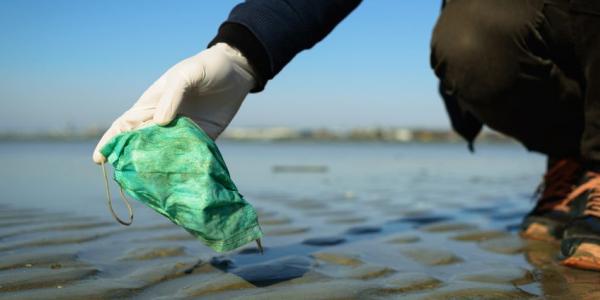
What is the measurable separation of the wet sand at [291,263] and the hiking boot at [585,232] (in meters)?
0.04

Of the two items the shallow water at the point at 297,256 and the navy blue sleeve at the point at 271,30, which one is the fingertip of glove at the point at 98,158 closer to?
the shallow water at the point at 297,256

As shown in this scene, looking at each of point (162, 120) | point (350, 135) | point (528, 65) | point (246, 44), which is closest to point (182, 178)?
point (162, 120)

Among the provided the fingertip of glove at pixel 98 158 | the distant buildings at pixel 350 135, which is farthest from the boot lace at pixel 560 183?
the distant buildings at pixel 350 135

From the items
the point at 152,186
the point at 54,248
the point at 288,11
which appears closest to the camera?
the point at 152,186

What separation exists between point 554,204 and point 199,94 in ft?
5.66

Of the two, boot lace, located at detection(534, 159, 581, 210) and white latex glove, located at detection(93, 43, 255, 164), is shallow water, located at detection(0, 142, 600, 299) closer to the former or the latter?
boot lace, located at detection(534, 159, 581, 210)

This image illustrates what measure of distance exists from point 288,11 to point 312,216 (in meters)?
1.65

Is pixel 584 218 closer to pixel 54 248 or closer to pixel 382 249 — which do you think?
pixel 382 249

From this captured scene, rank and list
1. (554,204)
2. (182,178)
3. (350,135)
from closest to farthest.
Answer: (182,178) < (554,204) < (350,135)

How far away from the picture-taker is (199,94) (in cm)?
150

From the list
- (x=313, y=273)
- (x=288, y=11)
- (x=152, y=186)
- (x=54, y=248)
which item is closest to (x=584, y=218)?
(x=313, y=273)

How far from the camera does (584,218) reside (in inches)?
70.7

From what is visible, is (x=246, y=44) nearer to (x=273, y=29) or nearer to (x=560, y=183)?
(x=273, y=29)

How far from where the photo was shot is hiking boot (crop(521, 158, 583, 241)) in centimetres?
230
